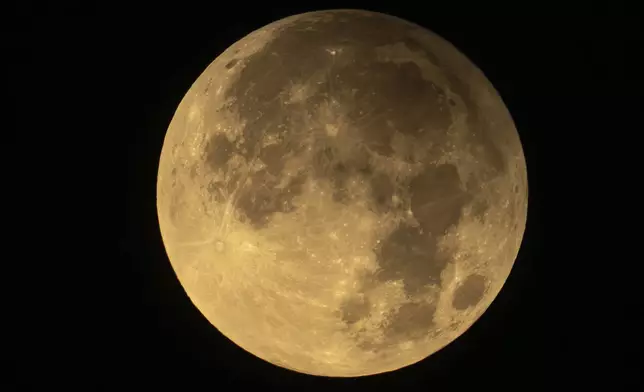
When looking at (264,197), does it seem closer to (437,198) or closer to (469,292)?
(437,198)

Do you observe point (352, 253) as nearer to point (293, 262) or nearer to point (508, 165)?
point (293, 262)

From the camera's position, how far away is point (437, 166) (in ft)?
13.3

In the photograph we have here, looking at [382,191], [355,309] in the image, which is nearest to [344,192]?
[382,191]

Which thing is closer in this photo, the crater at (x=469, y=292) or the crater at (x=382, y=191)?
the crater at (x=382, y=191)

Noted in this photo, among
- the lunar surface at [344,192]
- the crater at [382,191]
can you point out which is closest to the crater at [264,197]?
the lunar surface at [344,192]

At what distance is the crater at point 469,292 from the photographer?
14.4 feet

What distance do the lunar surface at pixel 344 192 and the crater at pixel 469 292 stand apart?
1 centimetres

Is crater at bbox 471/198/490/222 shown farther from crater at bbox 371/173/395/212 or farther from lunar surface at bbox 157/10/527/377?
crater at bbox 371/173/395/212

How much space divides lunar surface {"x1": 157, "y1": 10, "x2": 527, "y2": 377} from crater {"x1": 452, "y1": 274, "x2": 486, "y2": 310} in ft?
0.03

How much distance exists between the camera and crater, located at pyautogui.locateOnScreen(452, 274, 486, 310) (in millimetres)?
4375

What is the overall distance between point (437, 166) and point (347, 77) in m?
0.72

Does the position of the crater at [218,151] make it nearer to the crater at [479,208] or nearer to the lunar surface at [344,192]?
the lunar surface at [344,192]

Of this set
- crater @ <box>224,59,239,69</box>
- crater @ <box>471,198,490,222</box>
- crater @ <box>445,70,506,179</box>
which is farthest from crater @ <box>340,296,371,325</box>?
crater @ <box>224,59,239,69</box>

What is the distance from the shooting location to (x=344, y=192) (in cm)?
394
